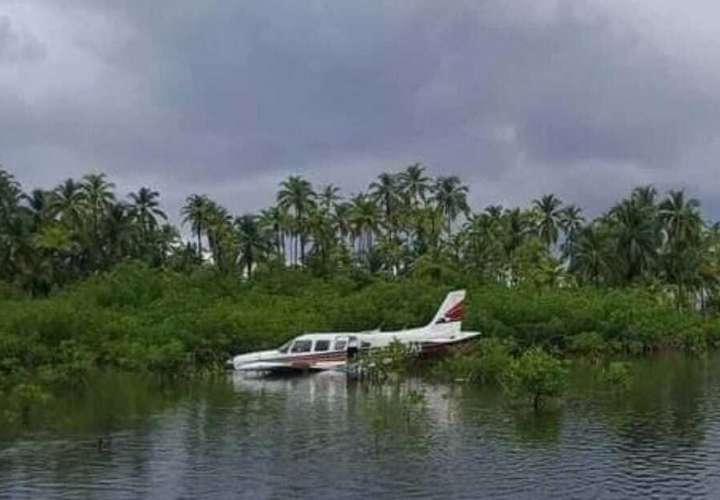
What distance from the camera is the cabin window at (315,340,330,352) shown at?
57.8m

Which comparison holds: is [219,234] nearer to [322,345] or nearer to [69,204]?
[69,204]

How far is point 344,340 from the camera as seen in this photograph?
189ft

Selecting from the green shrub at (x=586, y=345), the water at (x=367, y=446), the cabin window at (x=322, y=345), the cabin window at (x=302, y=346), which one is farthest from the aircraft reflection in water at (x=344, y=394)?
the green shrub at (x=586, y=345)

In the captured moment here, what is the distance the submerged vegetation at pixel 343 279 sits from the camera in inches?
2322

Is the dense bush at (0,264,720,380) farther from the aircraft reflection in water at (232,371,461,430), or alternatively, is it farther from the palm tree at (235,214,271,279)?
the palm tree at (235,214,271,279)

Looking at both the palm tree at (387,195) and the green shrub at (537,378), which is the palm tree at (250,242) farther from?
the green shrub at (537,378)

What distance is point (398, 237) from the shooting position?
349 ft

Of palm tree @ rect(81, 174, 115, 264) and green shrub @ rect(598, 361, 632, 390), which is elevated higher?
palm tree @ rect(81, 174, 115, 264)

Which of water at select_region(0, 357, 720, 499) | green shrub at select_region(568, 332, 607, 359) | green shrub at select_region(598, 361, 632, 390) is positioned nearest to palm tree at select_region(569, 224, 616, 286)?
green shrub at select_region(568, 332, 607, 359)

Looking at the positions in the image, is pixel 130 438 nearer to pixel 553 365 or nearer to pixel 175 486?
pixel 175 486

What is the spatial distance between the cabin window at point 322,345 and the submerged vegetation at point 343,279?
712cm

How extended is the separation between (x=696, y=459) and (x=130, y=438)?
1689 centimetres

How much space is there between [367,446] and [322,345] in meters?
26.6

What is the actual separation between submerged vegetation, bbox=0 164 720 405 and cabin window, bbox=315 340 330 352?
23.4 feet
